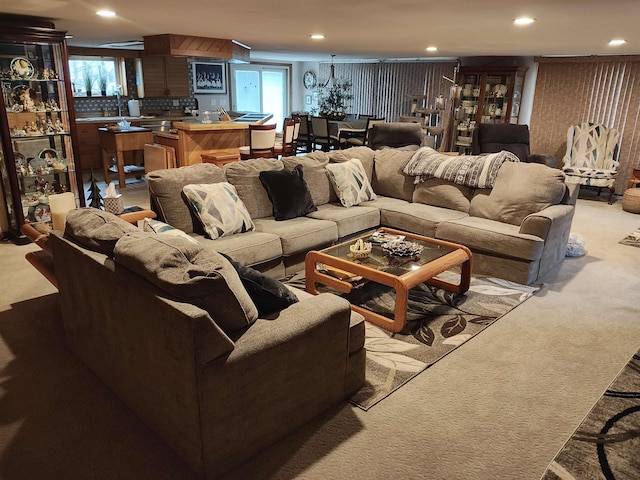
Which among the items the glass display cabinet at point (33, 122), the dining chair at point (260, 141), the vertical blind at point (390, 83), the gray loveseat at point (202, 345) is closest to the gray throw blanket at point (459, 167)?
the dining chair at point (260, 141)

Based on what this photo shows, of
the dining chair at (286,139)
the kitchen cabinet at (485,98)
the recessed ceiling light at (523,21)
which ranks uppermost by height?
the recessed ceiling light at (523,21)

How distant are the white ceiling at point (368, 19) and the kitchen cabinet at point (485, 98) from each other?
244cm

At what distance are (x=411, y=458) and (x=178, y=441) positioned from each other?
970 millimetres

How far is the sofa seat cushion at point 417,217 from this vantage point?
13.9 ft

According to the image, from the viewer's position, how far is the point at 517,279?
384 cm

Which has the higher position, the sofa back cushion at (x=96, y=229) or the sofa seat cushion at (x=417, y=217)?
the sofa back cushion at (x=96, y=229)

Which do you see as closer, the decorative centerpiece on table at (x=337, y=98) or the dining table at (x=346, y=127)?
the dining table at (x=346, y=127)

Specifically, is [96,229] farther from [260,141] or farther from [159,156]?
[159,156]

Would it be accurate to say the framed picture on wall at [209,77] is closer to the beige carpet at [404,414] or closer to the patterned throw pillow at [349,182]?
the patterned throw pillow at [349,182]

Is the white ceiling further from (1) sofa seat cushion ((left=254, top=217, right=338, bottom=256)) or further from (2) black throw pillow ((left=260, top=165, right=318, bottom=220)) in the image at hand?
(1) sofa seat cushion ((left=254, top=217, right=338, bottom=256))

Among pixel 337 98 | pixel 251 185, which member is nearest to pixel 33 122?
pixel 251 185

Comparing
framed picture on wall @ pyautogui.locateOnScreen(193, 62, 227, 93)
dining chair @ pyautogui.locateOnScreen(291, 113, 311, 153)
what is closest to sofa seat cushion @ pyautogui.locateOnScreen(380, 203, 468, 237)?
dining chair @ pyautogui.locateOnScreen(291, 113, 311, 153)

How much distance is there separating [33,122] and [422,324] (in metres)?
4.03

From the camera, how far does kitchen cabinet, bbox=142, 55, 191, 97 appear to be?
345 inches
